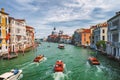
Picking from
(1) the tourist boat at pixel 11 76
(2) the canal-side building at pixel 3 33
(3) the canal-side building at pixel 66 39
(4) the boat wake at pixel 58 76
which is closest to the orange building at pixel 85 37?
(3) the canal-side building at pixel 66 39

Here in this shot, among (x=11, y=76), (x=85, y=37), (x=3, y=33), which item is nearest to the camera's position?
(x=11, y=76)

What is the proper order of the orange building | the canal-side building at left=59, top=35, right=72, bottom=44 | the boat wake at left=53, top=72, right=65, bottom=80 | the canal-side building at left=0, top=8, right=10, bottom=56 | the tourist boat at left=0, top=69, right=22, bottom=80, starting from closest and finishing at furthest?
the tourist boat at left=0, top=69, right=22, bottom=80
the boat wake at left=53, top=72, right=65, bottom=80
the canal-side building at left=0, top=8, right=10, bottom=56
the orange building
the canal-side building at left=59, top=35, right=72, bottom=44

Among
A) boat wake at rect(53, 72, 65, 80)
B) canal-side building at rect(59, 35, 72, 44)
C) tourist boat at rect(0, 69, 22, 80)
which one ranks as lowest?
boat wake at rect(53, 72, 65, 80)

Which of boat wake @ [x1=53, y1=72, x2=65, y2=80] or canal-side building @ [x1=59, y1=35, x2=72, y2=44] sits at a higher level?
canal-side building @ [x1=59, y1=35, x2=72, y2=44]

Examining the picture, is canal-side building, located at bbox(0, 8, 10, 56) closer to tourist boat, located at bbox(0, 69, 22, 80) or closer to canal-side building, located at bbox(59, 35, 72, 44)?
tourist boat, located at bbox(0, 69, 22, 80)

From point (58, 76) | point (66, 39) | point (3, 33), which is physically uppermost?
point (3, 33)

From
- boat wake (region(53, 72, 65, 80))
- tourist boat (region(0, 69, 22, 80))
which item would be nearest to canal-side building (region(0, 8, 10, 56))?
tourist boat (region(0, 69, 22, 80))

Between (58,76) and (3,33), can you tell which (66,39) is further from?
(58,76)

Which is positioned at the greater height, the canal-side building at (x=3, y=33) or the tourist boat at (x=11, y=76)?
the canal-side building at (x=3, y=33)

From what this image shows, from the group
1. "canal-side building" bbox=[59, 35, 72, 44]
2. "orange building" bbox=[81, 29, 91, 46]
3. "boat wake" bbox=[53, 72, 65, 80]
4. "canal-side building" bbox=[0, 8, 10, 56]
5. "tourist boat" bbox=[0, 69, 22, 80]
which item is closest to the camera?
"tourist boat" bbox=[0, 69, 22, 80]

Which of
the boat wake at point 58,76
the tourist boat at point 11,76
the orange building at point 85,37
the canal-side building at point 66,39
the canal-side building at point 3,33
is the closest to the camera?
the tourist boat at point 11,76

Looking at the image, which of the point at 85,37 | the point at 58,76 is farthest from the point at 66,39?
the point at 58,76

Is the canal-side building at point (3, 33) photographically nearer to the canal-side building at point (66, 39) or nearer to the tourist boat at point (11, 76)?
the tourist boat at point (11, 76)

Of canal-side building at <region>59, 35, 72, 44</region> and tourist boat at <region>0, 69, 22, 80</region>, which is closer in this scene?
tourist boat at <region>0, 69, 22, 80</region>
